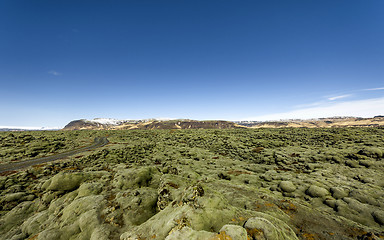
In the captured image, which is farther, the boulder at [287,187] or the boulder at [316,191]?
the boulder at [287,187]

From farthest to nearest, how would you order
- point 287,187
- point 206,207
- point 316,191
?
1. point 287,187
2. point 316,191
3. point 206,207

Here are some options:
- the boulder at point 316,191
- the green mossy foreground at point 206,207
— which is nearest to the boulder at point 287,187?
the green mossy foreground at point 206,207

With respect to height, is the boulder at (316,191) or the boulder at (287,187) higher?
the boulder at (316,191)

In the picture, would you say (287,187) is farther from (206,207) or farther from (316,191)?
(206,207)

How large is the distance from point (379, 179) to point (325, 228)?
53.3 feet

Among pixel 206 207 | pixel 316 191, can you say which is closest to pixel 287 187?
pixel 316 191

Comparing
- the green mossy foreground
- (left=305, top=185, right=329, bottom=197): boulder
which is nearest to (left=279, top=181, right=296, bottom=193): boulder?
the green mossy foreground

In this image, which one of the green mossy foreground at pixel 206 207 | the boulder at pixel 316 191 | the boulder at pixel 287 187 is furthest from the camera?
the boulder at pixel 287 187

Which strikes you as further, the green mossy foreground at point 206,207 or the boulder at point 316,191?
the boulder at point 316,191

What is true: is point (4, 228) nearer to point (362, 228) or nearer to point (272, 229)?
point (272, 229)

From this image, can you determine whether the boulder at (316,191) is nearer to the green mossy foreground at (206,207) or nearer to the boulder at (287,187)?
the green mossy foreground at (206,207)

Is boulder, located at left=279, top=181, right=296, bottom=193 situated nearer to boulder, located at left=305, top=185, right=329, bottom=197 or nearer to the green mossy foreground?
the green mossy foreground

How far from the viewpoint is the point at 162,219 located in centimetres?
709

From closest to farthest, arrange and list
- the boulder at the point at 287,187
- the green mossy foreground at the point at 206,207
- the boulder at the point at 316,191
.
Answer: the green mossy foreground at the point at 206,207 < the boulder at the point at 316,191 < the boulder at the point at 287,187
